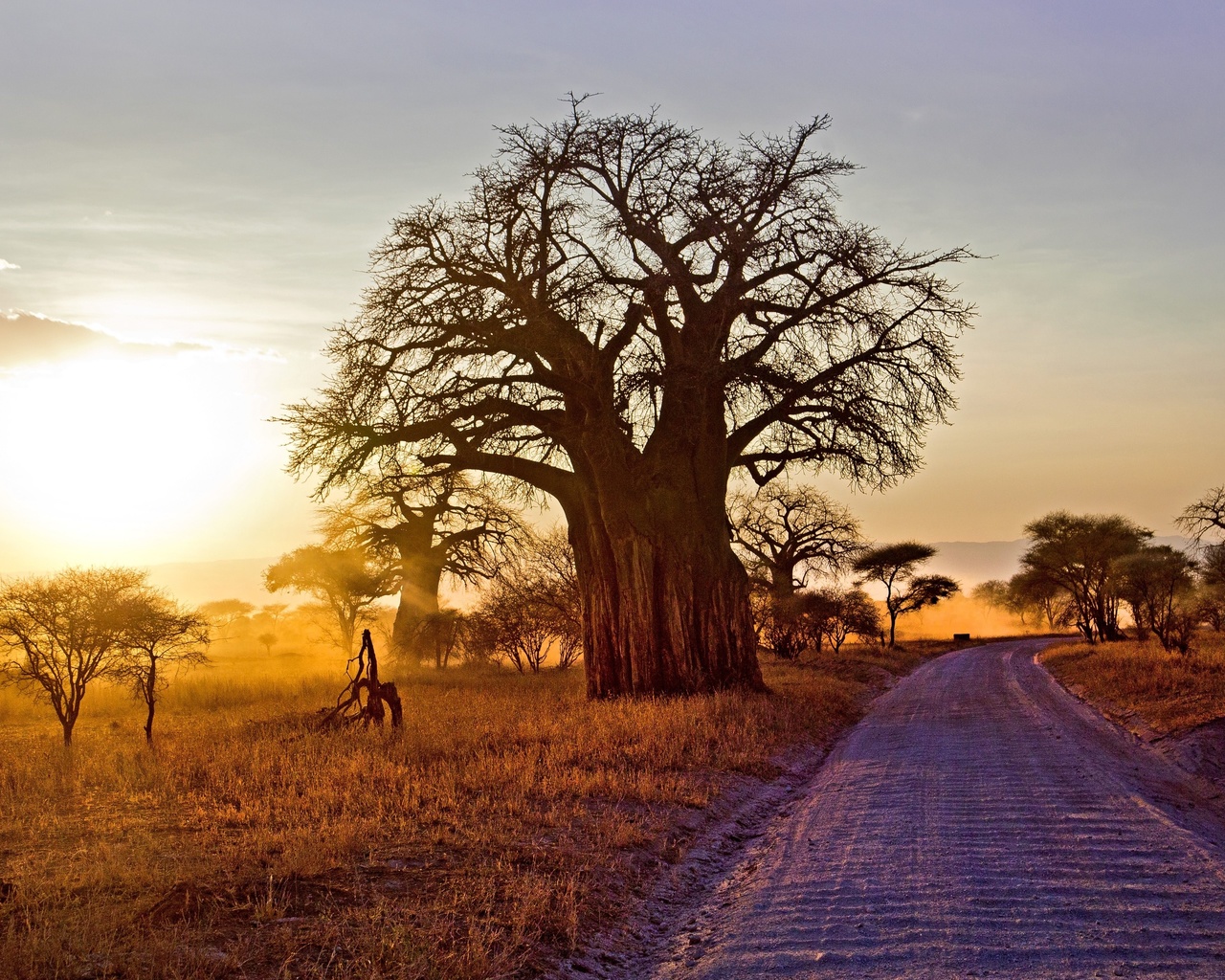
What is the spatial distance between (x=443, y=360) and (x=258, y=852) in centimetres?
986

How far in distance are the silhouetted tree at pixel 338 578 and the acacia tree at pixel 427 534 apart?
3.70 feet

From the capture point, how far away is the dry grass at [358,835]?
14.7ft

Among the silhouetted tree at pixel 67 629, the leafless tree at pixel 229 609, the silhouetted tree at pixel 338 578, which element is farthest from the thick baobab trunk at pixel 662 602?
the leafless tree at pixel 229 609

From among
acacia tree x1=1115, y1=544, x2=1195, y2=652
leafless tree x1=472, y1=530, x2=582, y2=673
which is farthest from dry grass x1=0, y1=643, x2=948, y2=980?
acacia tree x1=1115, y1=544, x2=1195, y2=652

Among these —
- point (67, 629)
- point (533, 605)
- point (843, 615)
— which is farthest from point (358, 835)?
point (843, 615)

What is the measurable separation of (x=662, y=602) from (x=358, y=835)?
31.4 ft

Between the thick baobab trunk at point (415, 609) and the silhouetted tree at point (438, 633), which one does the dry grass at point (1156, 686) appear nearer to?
the silhouetted tree at point (438, 633)

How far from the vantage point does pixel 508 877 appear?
5621mm

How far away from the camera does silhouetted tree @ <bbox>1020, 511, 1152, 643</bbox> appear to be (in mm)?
37766

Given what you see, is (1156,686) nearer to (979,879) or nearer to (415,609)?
(979,879)

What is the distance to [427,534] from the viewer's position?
22.0m

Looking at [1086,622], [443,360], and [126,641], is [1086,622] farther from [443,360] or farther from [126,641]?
[126,641]

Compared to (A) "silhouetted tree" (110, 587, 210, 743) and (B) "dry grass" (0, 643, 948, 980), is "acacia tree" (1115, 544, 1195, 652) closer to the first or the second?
(B) "dry grass" (0, 643, 948, 980)

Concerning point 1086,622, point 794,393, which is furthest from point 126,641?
point 1086,622
